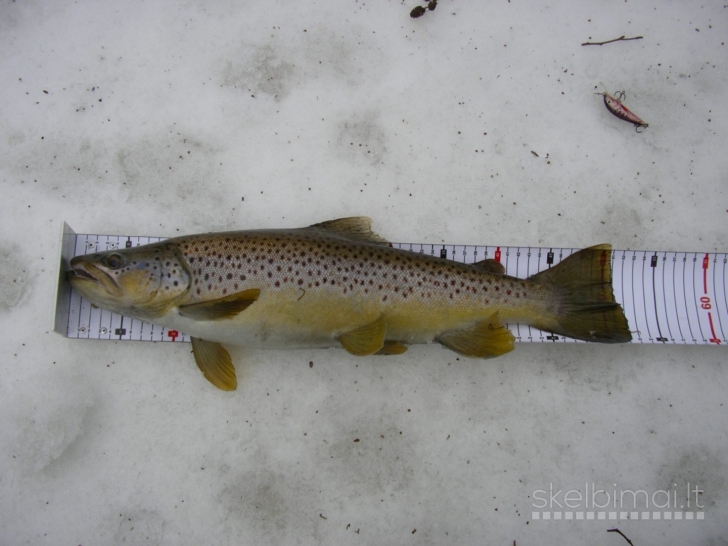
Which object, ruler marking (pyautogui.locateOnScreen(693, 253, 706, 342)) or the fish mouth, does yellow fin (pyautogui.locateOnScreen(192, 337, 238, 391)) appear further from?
ruler marking (pyautogui.locateOnScreen(693, 253, 706, 342))

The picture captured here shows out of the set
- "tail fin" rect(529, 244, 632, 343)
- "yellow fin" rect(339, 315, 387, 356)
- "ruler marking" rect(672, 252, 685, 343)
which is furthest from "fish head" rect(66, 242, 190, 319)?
"ruler marking" rect(672, 252, 685, 343)

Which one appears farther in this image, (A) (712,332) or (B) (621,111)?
(B) (621,111)

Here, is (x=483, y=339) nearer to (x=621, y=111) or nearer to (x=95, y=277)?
(x=621, y=111)

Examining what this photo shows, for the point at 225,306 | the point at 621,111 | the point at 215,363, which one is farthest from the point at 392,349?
the point at 621,111

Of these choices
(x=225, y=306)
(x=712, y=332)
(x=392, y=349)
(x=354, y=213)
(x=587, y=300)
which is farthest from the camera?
(x=354, y=213)

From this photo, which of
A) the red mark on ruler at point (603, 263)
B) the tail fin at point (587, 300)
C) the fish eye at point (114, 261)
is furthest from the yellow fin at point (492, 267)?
the fish eye at point (114, 261)

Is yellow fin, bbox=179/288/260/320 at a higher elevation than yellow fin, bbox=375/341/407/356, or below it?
higher

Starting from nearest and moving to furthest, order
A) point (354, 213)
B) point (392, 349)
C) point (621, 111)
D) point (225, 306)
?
point (225, 306), point (392, 349), point (354, 213), point (621, 111)
